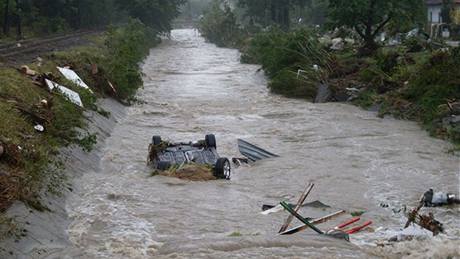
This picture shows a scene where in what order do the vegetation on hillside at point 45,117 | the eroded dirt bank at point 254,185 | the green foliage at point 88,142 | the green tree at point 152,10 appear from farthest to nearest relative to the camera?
the green tree at point 152,10, the green foliage at point 88,142, the vegetation on hillside at point 45,117, the eroded dirt bank at point 254,185

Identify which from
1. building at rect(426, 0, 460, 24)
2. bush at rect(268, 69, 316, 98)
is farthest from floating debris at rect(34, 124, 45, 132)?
building at rect(426, 0, 460, 24)

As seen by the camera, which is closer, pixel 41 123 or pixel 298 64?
pixel 41 123

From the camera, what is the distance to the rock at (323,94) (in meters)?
25.6

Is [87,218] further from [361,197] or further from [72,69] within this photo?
[72,69]

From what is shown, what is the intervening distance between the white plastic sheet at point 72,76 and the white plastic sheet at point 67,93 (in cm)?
184

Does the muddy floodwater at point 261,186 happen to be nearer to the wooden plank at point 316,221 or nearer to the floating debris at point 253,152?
the wooden plank at point 316,221

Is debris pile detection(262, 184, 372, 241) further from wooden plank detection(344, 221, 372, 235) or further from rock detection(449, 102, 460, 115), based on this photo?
rock detection(449, 102, 460, 115)

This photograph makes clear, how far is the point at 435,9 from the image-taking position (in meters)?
52.2

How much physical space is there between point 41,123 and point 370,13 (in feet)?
62.4

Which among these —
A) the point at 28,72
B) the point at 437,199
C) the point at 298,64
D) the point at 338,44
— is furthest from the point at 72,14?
the point at 437,199

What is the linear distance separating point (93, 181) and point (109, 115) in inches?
294

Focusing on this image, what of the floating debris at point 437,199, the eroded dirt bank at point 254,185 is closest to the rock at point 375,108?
the eroded dirt bank at point 254,185

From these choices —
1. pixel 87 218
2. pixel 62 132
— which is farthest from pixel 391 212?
pixel 62 132

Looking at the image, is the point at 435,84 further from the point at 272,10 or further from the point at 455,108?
the point at 272,10
